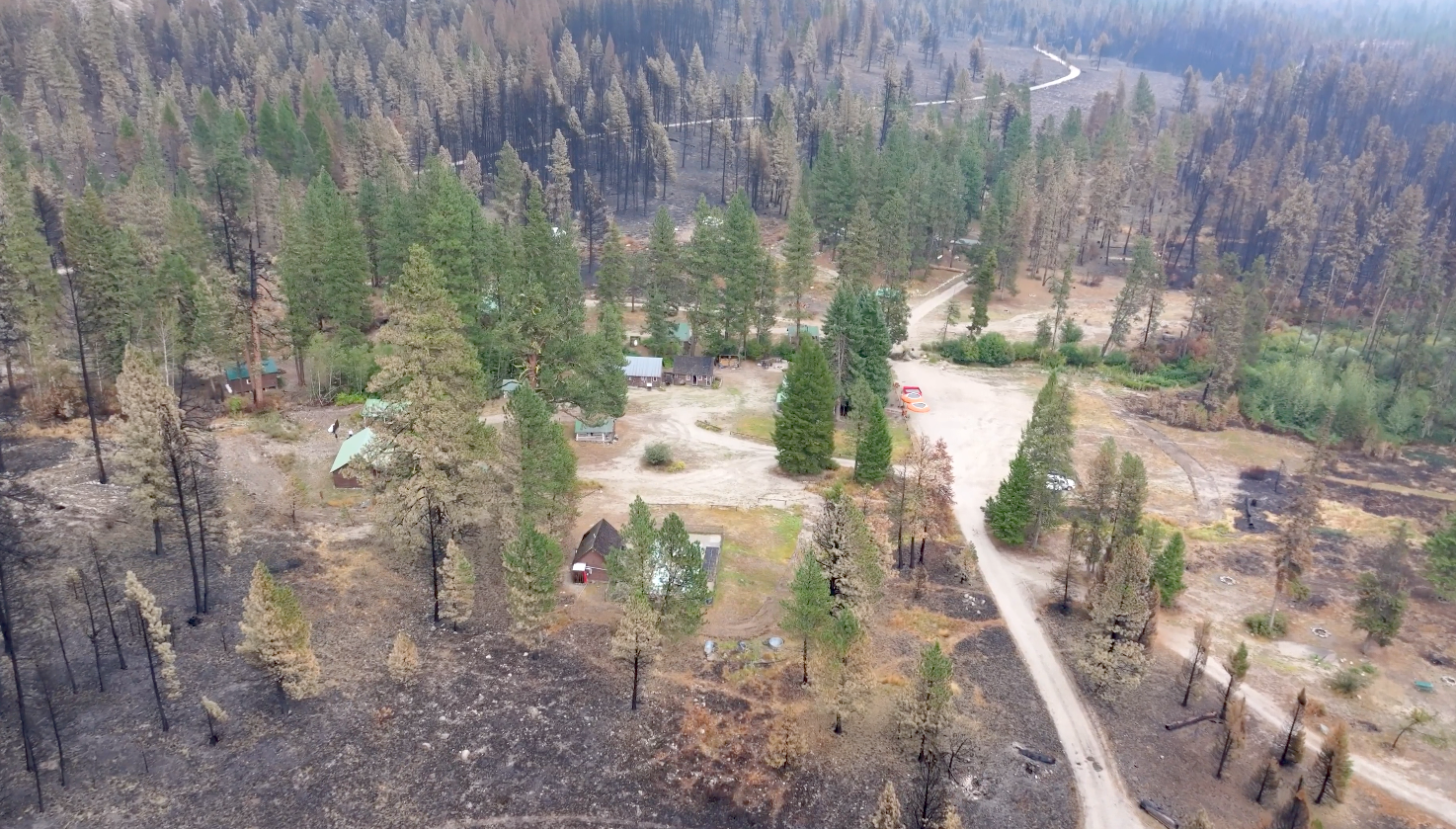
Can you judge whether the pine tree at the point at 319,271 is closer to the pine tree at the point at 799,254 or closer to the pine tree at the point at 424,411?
the pine tree at the point at 424,411

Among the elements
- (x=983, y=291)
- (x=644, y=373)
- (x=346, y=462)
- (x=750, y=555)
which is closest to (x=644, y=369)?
(x=644, y=373)

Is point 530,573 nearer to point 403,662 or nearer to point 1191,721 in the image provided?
point 403,662

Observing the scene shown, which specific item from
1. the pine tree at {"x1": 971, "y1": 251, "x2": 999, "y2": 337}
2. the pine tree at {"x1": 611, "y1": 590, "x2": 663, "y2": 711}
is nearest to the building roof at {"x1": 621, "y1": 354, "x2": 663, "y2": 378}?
the pine tree at {"x1": 971, "y1": 251, "x2": 999, "y2": 337}

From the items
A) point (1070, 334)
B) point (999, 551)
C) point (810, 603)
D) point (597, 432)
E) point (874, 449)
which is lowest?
point (999, 551)

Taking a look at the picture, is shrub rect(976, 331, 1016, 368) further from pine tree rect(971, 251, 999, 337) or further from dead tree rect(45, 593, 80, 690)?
dead tree rect(45, 593, 80, 690)

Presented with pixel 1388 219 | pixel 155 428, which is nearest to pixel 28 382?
pixel 155 428

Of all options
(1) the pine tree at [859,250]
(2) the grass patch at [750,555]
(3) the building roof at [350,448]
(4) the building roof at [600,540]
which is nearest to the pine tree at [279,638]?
(4) the building roof at [600,540]
